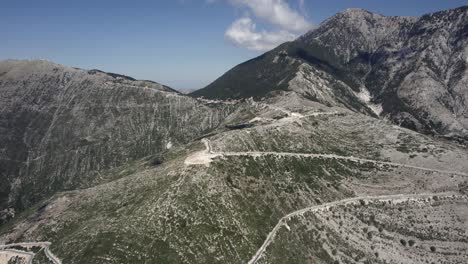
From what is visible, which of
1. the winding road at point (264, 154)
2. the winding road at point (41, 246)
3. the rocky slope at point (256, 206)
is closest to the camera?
the winding road at point (41, 246)

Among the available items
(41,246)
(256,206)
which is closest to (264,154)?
(256,206)

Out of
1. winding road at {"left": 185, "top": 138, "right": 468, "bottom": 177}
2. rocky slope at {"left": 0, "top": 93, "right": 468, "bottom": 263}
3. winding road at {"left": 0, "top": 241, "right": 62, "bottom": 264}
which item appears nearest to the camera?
winding road at {"left": 0, "top": 241, "right": 62, "bottom": 264}

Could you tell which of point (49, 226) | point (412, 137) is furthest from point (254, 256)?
point (412, 137)

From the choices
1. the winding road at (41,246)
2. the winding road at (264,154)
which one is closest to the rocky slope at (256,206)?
the winding road at (264,154)

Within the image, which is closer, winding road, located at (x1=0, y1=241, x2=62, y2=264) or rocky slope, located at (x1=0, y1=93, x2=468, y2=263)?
winding road, located at (x1=0, y1=241, x2=62, y2=264)

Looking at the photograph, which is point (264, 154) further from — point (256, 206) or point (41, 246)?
point (41, 246)

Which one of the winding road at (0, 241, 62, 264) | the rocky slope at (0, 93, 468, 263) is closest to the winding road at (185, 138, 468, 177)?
the rocky slope at (0, 93, 468, 263)

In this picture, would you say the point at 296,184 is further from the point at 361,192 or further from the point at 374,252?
the point at 374,252

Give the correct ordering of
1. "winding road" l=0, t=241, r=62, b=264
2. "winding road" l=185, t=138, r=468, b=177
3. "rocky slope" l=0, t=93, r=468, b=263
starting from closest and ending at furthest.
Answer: "winding road" l=0, t=241, r=62, b=264 → "rocky slope" l=0, t=93, r=468, b=263 → "winding road" l=185, t=138, r=468, b=177

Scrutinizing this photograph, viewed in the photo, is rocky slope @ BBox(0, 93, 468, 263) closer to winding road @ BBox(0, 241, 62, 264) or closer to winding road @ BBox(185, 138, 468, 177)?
winding road @ BBox(185, 138, 468, 177)

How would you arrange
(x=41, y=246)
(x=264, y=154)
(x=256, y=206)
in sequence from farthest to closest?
(x=264, y=154)
(x=256, y=206)
(x=41, y=246)

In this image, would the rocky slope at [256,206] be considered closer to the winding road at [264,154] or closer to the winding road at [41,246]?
the winding road at [264,154]
